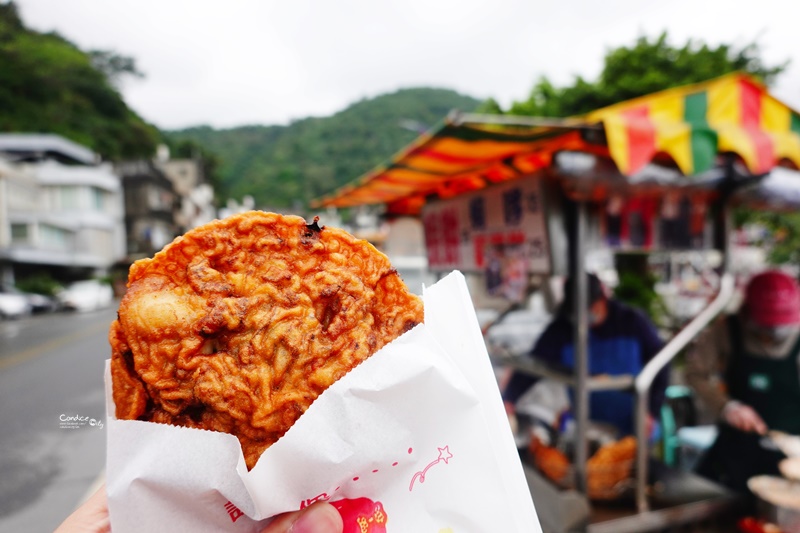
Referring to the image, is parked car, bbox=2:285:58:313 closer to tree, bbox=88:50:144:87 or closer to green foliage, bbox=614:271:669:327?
tree, bbox=88:50:144:87

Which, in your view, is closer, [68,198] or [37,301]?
[37,301]

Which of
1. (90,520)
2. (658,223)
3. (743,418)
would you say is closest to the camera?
(90,520)

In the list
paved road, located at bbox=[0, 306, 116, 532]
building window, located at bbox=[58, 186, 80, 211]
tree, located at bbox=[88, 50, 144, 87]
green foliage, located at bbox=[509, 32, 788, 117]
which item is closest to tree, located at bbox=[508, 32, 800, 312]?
green foliage, located at bbox=[509, 32, 788, 117]

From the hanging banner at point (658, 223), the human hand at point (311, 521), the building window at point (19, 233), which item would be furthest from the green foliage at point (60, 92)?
the building window at point (19, 233)

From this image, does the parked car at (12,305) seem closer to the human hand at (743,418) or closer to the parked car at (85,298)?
the parked car at (85,298)

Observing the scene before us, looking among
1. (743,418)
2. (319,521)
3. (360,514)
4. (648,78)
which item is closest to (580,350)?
(743,418)

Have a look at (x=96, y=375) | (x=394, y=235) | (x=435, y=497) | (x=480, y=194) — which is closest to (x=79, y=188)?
(x=96, y=375)

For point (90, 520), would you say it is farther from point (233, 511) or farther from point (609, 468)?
point (609, 468)
